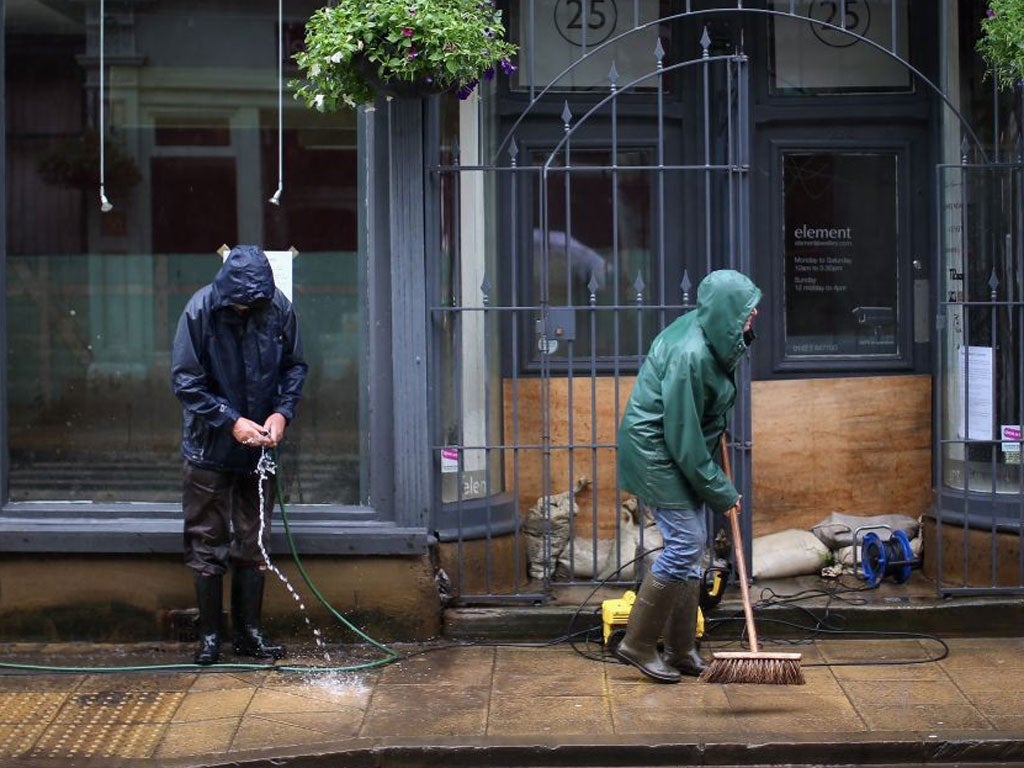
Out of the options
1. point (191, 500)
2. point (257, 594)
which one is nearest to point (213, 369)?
point (191, 500)

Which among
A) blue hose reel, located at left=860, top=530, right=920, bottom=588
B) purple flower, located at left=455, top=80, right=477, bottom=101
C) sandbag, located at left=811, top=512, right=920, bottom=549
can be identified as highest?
purple flower, located at left=455, top=80, right=477, bottom=101

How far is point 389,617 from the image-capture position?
26.5 ft

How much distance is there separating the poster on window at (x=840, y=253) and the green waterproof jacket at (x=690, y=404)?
67.3 inches

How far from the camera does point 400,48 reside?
7363 millimetres

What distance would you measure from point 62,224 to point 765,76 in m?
3.77

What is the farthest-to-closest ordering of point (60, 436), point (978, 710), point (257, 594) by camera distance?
point (60, 436)
point (257, 594)
point (978, 710)

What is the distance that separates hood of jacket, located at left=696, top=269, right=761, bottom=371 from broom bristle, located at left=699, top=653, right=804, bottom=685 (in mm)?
1273

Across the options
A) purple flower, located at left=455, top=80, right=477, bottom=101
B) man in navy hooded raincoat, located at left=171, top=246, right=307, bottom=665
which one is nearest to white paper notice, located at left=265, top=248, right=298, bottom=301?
man in navy hooded raincoat, located at left=171, top=246, right=307, bottom=665

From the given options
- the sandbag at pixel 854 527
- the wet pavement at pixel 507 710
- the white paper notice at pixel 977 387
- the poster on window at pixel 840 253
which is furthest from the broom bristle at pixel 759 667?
the poster on window at pixel 840 253

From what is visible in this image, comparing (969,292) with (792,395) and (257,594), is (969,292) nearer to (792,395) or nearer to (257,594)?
(792,395)

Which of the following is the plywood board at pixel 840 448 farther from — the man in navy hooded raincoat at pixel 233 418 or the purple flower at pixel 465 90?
the man in navy hooded raincoat at pixel 233 418

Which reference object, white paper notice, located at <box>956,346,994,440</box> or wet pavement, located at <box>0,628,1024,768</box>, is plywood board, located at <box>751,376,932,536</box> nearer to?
white paper notice, located at <box>956,346,994,440</box>

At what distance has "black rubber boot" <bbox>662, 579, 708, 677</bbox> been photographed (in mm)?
7336

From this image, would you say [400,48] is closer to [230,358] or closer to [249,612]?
[230,358]
